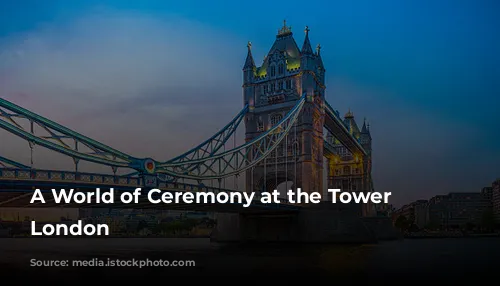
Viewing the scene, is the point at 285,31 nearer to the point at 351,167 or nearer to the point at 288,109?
the point at 288,109

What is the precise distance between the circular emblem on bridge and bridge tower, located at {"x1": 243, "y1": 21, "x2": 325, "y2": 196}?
26.3 m

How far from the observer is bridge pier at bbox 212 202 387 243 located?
207ft

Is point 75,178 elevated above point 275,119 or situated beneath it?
situated beneath

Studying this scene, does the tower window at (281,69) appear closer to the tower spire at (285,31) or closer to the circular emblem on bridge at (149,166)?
the tower spire at (285,31)

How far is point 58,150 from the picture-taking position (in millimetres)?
36031

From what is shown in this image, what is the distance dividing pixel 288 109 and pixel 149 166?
1264 inches

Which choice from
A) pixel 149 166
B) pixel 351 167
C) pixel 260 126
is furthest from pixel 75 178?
pixel 351 167

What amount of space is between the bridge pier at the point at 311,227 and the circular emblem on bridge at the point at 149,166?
25.0m

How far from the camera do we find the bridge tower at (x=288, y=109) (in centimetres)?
7075

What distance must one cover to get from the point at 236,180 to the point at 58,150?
26.9 meters

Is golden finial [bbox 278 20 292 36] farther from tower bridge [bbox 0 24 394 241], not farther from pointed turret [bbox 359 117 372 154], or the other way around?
pointed turret [bbox 359 117 372 154]

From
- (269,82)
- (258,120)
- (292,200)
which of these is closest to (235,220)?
(292,200)

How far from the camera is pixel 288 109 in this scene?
239ft

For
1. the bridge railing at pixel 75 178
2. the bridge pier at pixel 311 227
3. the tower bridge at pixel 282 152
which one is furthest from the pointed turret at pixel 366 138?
the bridge railing at pixel 75 178
